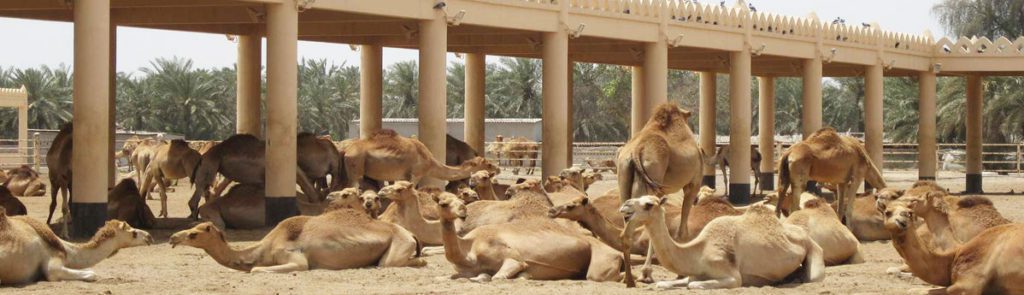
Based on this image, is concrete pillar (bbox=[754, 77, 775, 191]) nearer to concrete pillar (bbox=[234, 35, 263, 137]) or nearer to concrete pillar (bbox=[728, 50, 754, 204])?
concrete pillar (bbox=[728, 50, 754, 204])

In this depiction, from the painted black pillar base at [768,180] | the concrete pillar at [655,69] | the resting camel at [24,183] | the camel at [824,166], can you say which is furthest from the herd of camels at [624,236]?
the painted black pillar base at [768,180]

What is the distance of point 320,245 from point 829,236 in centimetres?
476

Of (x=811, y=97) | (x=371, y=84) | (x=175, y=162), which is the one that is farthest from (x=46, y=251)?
(x=811, y=97)

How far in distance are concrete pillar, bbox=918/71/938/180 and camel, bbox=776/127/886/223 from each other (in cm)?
1601

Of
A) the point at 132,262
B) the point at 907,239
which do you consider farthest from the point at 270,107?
the point at 907,239

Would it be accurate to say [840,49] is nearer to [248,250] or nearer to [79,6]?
[79,6]

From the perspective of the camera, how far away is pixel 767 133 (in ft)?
133

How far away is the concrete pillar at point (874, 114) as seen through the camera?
36.1 meters

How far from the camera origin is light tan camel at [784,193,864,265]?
620 inches

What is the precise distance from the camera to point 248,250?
1478 cm

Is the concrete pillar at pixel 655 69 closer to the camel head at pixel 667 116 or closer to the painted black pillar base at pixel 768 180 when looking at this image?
the painted black pillar base at pixel 768 180

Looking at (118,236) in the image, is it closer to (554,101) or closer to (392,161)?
(392,161)

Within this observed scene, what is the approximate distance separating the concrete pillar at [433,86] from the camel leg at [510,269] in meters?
10.9

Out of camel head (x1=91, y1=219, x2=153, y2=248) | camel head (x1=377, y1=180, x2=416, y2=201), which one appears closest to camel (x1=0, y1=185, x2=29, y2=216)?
camel head (x1=377, y1=180, x2=416, y2=201)
